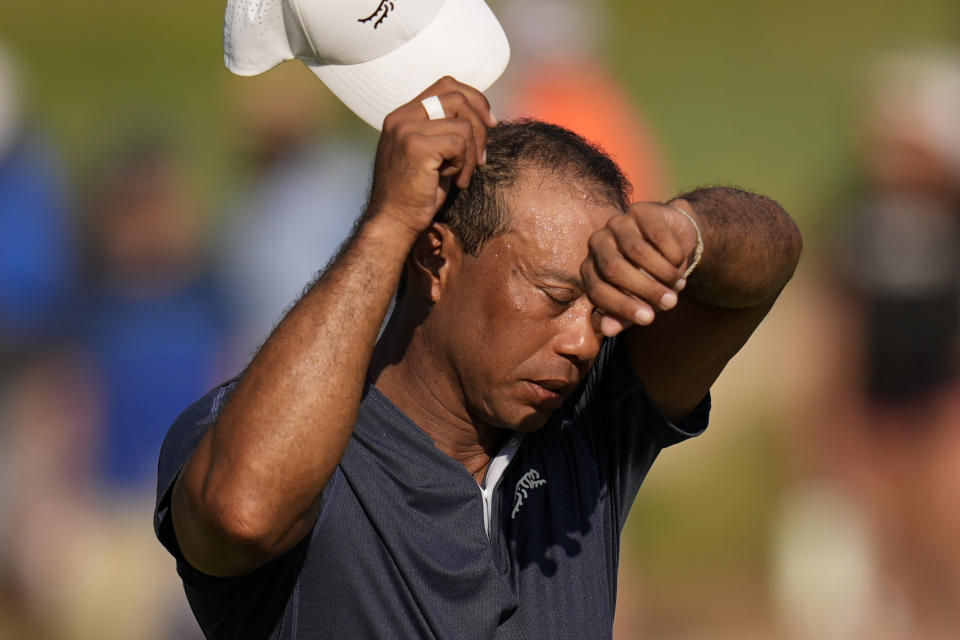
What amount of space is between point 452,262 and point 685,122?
7103 millimetres

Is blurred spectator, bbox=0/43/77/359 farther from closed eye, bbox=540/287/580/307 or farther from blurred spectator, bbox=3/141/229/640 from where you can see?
closed eye, bbox=540/287/580/307

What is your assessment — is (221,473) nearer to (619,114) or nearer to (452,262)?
(452,262)

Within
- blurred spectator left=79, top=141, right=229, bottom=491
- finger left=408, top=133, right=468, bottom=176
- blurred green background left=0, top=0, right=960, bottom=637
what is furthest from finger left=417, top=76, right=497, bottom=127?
blurred green background left=0, top=0, right=960, bottom=637

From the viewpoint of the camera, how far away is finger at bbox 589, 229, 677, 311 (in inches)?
78.2

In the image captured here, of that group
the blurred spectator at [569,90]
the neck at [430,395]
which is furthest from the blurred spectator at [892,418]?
the neck at [430,395]

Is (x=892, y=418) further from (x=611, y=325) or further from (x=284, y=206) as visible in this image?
(x=611, y=325)

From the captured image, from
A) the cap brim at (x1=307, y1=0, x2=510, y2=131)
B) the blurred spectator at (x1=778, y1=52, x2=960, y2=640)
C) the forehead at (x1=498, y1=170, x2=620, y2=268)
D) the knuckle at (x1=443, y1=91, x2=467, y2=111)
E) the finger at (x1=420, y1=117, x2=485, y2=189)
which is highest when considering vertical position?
Answer: the cap brim at (x1=307, y1=0, x2=510, y2=131)

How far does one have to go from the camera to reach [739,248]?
2402 millimetres

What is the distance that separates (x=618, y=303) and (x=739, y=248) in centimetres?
50

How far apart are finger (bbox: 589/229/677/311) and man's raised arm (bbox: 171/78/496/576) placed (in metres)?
0.31

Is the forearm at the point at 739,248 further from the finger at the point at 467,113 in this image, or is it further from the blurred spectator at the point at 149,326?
the blurred spectator at the point at 149,326

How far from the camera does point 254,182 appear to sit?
22.2ft

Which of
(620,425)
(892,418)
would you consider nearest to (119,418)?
(892,418)

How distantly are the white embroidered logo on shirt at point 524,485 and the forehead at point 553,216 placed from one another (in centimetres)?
46
